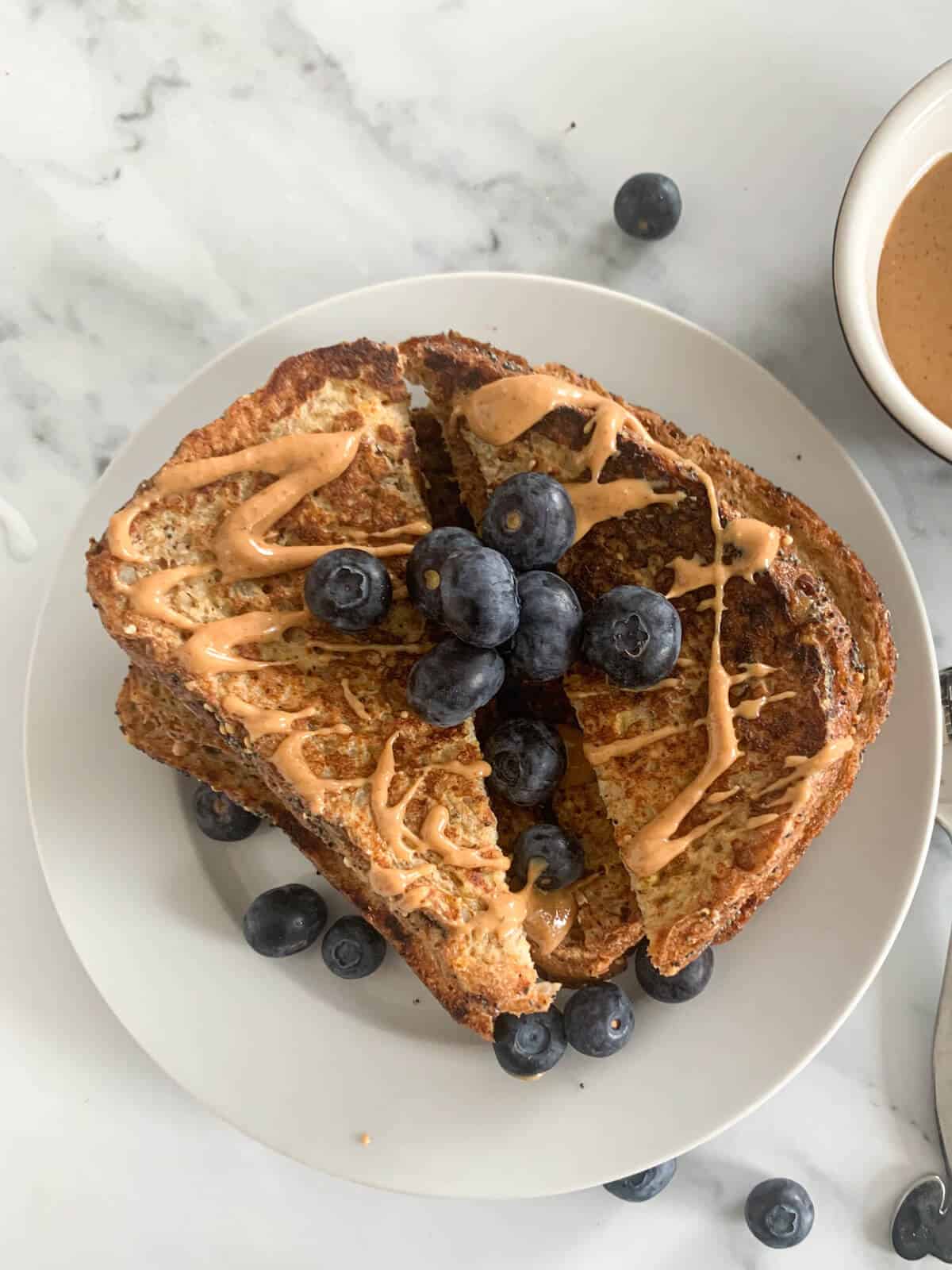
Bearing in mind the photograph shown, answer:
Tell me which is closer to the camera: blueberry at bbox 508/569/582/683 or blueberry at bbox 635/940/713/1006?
blueberry at bbox 508/569/582/683

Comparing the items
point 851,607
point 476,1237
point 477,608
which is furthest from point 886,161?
point 476,1237

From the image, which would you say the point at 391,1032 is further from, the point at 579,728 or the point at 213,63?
the point at 213,63

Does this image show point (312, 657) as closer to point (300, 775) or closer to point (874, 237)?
point (300, 775)

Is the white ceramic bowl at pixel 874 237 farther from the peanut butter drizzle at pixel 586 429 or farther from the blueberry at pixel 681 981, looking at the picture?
the blueberry at pixel 681 981

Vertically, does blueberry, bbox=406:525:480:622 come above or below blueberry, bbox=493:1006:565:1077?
above

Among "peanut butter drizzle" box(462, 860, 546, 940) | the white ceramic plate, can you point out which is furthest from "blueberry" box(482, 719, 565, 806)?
the white ceramic plate

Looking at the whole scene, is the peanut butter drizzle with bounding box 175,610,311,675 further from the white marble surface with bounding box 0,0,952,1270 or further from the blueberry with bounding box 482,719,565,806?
the white marble surface with bounding box 0,0,952,1270

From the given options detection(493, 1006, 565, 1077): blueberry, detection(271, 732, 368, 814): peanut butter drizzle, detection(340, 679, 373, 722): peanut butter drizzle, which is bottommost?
detection(493, 1006, 565, 1077): blueberry
